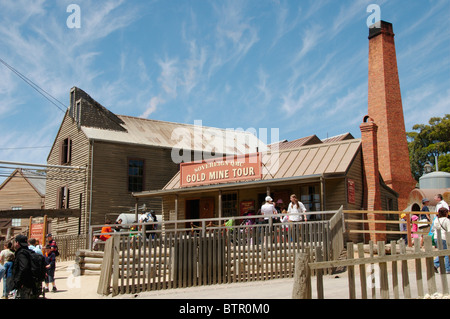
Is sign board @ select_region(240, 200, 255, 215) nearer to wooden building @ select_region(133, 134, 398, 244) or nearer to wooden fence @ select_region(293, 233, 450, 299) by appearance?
wooden building @ select_region(133, 134, 398, 244)

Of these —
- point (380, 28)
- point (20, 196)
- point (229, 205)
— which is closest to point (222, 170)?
point (229, 205)

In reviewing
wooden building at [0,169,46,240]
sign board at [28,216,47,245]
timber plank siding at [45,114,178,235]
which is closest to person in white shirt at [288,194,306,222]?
sign board at [28,216,47,245]

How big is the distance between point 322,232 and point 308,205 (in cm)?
592

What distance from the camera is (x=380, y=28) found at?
30250mm

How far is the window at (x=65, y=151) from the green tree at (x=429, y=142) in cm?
4341

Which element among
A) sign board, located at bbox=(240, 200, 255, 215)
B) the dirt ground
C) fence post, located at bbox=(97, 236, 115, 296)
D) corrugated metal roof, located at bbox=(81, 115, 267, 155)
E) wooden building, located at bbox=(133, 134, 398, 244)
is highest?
corrugated metal roof, located at bbox=(81, 115, 267, 155)

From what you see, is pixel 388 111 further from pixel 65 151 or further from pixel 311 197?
pixel 65 151

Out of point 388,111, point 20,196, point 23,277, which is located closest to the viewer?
point 23,277

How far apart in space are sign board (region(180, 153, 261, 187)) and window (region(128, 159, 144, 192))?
25.9ft

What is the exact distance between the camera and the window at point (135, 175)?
2973 centimetres

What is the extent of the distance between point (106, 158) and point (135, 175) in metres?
2.12

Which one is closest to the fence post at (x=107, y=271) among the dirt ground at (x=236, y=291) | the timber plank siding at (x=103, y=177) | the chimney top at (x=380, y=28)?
the dirt ground at (x=236, y=291)

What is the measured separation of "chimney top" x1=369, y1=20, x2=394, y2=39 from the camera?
30297 mm
